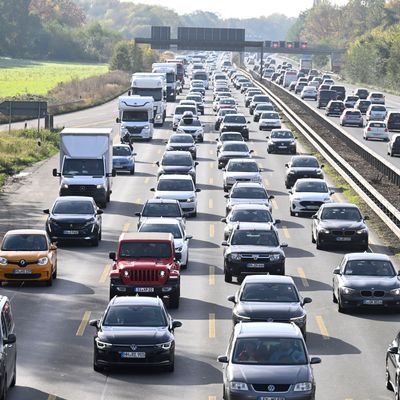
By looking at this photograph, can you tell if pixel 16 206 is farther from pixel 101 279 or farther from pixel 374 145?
pixel 374 145

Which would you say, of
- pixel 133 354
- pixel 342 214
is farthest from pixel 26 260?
pixel 342 214

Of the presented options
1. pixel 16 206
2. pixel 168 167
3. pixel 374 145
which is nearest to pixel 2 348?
pixel 16 206

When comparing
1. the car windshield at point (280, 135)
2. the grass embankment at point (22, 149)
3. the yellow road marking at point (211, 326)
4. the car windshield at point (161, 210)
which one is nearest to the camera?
the yellow road marking at point (211, 326)

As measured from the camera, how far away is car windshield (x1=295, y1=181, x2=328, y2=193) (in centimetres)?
5281

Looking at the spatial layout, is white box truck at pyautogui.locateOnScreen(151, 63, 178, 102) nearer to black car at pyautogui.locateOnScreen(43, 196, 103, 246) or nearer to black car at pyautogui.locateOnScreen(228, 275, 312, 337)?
black car at pyautogui.locateOnScreen(43, 196, 103, 246)

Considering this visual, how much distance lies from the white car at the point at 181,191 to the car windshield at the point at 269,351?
2765 centimetres

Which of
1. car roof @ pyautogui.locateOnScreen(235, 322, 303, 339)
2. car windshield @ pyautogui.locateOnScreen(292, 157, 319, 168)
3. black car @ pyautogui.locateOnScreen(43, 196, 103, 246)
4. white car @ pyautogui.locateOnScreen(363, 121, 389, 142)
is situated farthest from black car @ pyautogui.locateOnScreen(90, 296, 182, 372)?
white car @ pyautogui.locateOnScreen(363, 121, 389, 142)

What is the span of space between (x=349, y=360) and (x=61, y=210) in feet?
62.0

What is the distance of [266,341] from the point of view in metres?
23.4

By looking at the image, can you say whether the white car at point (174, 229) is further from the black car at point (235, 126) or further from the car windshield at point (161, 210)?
the black car at point (235, 126)

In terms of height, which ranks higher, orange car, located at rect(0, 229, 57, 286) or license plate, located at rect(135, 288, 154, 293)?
license plate, located at rect(135, 288, 154, 293)

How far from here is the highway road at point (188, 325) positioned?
24.8 meters

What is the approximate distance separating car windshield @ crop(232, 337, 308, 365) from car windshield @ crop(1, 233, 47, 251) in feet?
48.2

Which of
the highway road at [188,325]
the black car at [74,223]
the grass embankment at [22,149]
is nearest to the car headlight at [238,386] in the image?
the highway road at [188,325]
